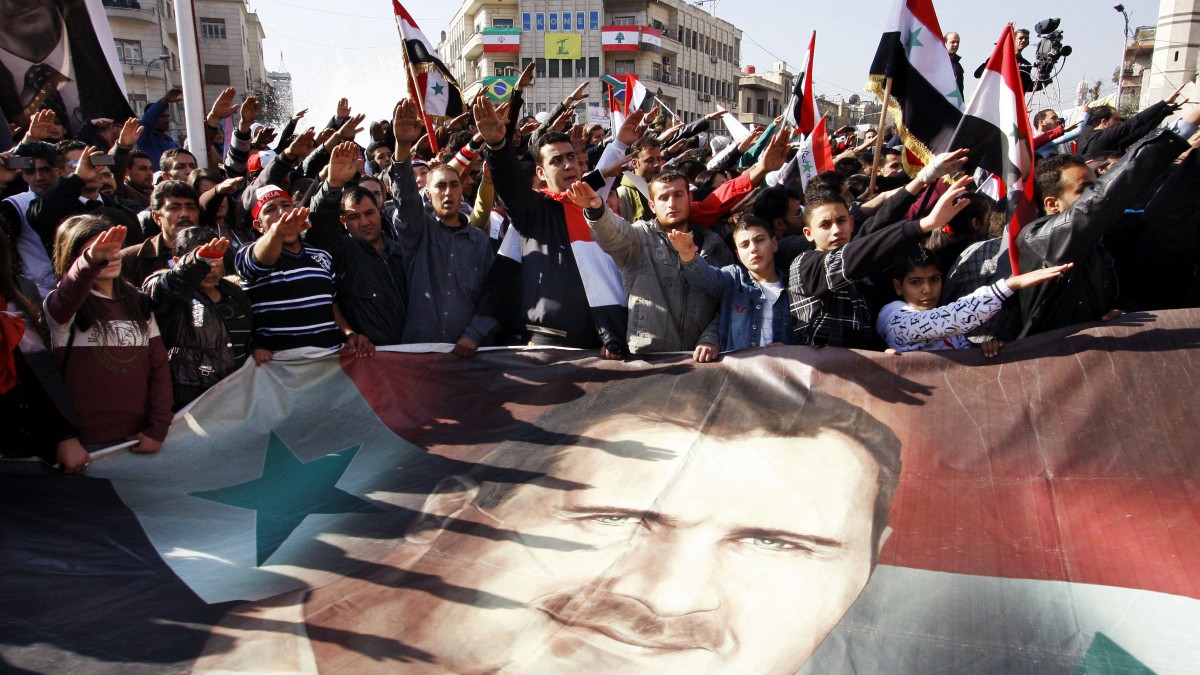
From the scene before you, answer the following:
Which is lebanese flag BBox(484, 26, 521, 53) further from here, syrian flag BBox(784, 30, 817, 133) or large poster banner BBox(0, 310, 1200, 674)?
large poster banner BBox(0, 310, 1200, 674)

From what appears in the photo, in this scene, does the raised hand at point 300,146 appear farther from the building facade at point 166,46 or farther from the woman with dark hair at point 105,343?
the building facade at point 166,46

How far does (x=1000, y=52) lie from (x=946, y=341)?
4.87ft

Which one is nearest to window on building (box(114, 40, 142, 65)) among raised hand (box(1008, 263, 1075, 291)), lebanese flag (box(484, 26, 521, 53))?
lebanese flag (box(484, 26, 521, 53))

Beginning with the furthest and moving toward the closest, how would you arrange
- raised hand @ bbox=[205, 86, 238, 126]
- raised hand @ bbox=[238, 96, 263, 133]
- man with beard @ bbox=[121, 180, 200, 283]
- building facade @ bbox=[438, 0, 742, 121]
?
building facade @ bbox=[438, 0, 742, 121], raised hand @ bbox=[238, 96, 263, 133], raised hand @ bbox=[205, 86, 238, 126], man with beard @ bbox=[121, 180, 200, 283]

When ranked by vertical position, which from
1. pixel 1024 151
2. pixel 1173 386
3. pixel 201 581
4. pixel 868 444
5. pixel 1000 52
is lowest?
pixel 201 581

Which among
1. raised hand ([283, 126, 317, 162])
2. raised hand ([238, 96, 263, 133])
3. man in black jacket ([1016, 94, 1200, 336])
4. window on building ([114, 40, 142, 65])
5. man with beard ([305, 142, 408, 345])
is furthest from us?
window on building ([114, 40, 142, 65])

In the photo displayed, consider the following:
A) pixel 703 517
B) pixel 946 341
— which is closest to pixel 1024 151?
pixel 946 341

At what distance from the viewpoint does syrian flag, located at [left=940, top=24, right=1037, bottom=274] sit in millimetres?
3699

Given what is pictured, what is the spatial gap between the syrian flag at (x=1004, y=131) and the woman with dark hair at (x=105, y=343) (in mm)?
3801

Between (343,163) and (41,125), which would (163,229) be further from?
(41,125)

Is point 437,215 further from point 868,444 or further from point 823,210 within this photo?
point 868,444

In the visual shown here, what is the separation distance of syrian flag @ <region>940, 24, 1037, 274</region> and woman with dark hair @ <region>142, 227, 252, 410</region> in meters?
3.60

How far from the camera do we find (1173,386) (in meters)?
3.15

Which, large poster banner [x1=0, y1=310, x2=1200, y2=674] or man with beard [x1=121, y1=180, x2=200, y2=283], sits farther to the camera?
man with beard [x1=121, y1=180, x2=200, y2=283]
